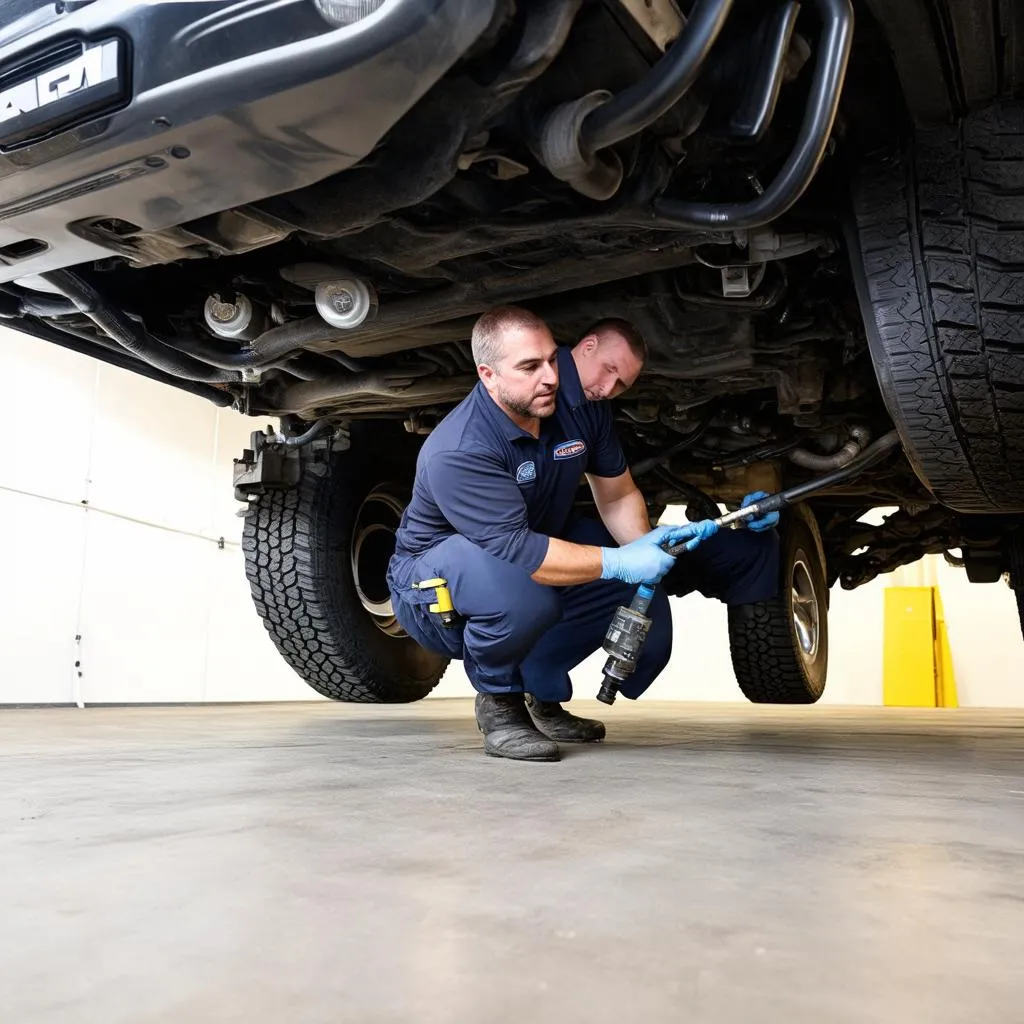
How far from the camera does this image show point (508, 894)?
0.83 metres

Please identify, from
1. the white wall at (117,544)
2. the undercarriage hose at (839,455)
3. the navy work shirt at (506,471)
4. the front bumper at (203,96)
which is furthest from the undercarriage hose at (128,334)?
the white wall at (117,544)

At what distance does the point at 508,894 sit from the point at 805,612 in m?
3.06

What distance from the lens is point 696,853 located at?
997mm

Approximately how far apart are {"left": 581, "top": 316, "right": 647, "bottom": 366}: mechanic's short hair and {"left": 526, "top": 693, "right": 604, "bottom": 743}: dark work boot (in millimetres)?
826

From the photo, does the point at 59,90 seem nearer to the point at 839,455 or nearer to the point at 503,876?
the point at 503,876

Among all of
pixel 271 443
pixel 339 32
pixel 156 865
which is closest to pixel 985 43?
pixel 339 32

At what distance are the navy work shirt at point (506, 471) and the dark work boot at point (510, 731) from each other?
287 millimetres

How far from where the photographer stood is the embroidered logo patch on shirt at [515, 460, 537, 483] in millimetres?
2111

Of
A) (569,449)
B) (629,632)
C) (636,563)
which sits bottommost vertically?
(629,632)

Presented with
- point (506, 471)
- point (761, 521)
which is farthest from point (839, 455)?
point (506, 471)

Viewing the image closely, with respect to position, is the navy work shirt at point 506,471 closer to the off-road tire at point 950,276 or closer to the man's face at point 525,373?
the man's face at point 525,373

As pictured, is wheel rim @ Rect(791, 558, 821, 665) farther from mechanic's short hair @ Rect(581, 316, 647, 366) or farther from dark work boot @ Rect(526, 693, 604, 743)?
mechanic's short hair @ Rect(581, 316, 647, 366)

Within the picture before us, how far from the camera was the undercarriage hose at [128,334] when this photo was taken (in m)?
1.81

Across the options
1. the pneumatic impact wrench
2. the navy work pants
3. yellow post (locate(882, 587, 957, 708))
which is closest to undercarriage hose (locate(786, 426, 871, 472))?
the pneumatic impact wrench
